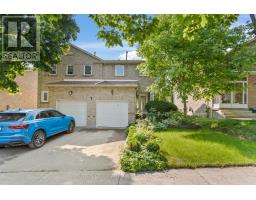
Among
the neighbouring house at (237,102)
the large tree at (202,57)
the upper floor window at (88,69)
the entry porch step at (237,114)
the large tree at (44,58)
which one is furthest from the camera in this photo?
the upper floor window at (88,69)

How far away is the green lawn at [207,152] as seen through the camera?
4734 mm

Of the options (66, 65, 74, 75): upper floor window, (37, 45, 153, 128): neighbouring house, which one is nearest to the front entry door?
(37, 45, 153, 128): neighbouring house

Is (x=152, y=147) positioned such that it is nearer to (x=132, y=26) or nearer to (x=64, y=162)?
(x=64, y=162)

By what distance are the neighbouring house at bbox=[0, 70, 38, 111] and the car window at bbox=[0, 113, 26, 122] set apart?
1.41 metres

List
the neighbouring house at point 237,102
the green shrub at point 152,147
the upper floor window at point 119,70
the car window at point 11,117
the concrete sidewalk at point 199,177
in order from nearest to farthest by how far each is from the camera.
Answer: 1. the concrete sidewalk at point 199,177
2. the green shrub at point 152,147
3. the car window at point 11,117
4. the neighbouring house at point 237,102
5. the upper floor window at point 119,70

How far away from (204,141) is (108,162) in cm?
336

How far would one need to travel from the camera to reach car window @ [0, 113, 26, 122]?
6.20 metres

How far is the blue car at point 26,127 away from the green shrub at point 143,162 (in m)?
3.38

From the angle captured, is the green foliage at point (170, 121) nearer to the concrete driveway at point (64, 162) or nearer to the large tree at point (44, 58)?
the concrete driveway at point (64, 162)

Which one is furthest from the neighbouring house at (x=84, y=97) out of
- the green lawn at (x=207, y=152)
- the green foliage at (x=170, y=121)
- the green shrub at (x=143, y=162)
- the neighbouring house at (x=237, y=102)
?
the green shrub at (x=143, y=162)
